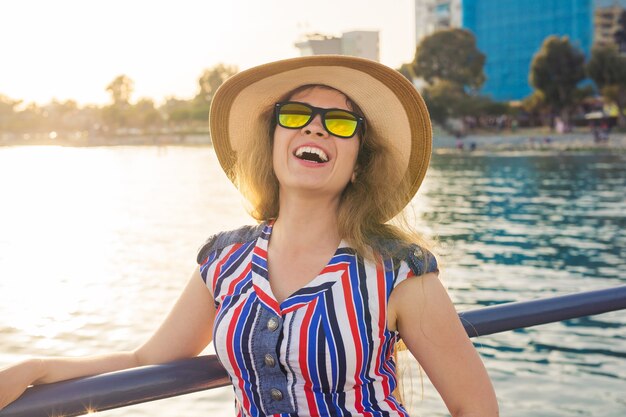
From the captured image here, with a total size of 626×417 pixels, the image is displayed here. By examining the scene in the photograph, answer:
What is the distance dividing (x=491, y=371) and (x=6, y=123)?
146314mm

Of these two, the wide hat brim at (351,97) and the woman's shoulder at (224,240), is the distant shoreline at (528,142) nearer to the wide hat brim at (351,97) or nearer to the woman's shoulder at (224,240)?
the wide hat brim at (351,97)

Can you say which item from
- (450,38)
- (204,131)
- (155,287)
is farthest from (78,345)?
(204,131)

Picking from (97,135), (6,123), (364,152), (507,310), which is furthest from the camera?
(6,123)

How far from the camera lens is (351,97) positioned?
2.25m

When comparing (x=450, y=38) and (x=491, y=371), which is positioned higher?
(x=450, y=38)

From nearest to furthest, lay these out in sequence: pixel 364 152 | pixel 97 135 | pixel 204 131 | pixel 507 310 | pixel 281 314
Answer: pixel 281 314, pixel 507 310, pixel 364 152, pixel 204 131, pixel 97 135

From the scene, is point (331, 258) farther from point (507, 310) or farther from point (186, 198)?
Answer: point (186, 198)

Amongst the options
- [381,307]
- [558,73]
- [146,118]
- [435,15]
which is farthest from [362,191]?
[146,118]

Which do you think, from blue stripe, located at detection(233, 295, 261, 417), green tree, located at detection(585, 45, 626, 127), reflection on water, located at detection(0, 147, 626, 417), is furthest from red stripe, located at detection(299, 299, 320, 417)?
green tree, located at detection(585, 45, 626, 127)

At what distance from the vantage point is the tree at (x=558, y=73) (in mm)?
59375

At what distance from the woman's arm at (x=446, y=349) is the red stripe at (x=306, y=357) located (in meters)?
0.22

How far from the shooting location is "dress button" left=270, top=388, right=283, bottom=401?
1.93m

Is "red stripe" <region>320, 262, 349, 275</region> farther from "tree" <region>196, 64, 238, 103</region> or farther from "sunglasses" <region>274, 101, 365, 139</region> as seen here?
"tree" <region>196, 64, 238, 103</region>

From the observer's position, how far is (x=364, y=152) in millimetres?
2316
